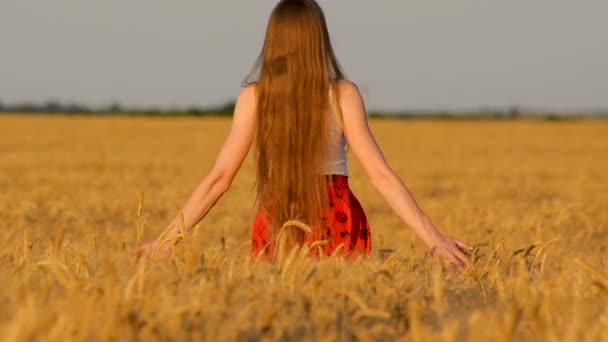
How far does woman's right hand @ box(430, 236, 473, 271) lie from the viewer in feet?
10.3

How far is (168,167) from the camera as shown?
17.8 meters

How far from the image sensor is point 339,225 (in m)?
3.55

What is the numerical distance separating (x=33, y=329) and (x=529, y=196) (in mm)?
11836

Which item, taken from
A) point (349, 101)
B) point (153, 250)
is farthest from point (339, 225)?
point (153, 250)

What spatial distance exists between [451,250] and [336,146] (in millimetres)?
628

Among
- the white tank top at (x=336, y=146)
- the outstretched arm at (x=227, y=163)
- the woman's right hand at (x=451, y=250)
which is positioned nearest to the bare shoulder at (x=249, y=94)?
the outstretched arm at (x=227, y=163)

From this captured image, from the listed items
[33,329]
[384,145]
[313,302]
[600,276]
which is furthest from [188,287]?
[384,145]

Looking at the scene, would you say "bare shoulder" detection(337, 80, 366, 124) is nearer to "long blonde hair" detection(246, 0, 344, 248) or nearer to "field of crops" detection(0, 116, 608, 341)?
"long blonde hair" detection(246, 0, 344, 248)

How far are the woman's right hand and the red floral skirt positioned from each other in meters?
0.39

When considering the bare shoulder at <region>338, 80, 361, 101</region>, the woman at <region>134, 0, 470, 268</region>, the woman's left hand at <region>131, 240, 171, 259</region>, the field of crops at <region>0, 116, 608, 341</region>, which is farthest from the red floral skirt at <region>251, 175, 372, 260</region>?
the woman's left hand at <region>131, 240, 171, 259</region>

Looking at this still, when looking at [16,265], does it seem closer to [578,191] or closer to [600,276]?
[600,276]

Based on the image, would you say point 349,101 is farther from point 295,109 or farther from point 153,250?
point 153,250

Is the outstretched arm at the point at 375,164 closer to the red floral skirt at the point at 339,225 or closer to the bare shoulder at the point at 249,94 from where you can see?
the red floral skirt at the point at 339,225

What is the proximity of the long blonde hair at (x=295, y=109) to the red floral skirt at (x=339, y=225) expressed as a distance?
7 cm
